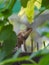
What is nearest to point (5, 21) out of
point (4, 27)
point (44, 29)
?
point (4, 27)

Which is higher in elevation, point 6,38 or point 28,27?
point 28,27

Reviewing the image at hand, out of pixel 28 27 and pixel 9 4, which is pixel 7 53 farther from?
pixel 28 27

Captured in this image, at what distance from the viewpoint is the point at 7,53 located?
1.12 feet

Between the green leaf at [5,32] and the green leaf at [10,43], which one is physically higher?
the green leaf at [5,32]

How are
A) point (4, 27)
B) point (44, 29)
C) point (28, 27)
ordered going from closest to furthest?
point (44, 29), point (4, 27), point (28, 27)

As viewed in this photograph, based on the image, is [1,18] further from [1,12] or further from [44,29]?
[44,29]

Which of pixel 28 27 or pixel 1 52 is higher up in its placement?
pixel 28 27

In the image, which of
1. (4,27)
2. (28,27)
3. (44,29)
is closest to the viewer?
(44,29)

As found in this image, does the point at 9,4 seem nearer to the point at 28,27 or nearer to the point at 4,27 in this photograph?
the point at 4,27

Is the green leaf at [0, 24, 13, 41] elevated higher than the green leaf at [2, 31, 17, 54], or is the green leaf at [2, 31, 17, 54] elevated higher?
the green leaf at [0, 24, 13, 41]

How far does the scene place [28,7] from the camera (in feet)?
1.12

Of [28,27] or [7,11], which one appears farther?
[28,27]

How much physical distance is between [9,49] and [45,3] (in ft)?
0.39

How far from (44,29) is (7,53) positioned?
0.10 meters
